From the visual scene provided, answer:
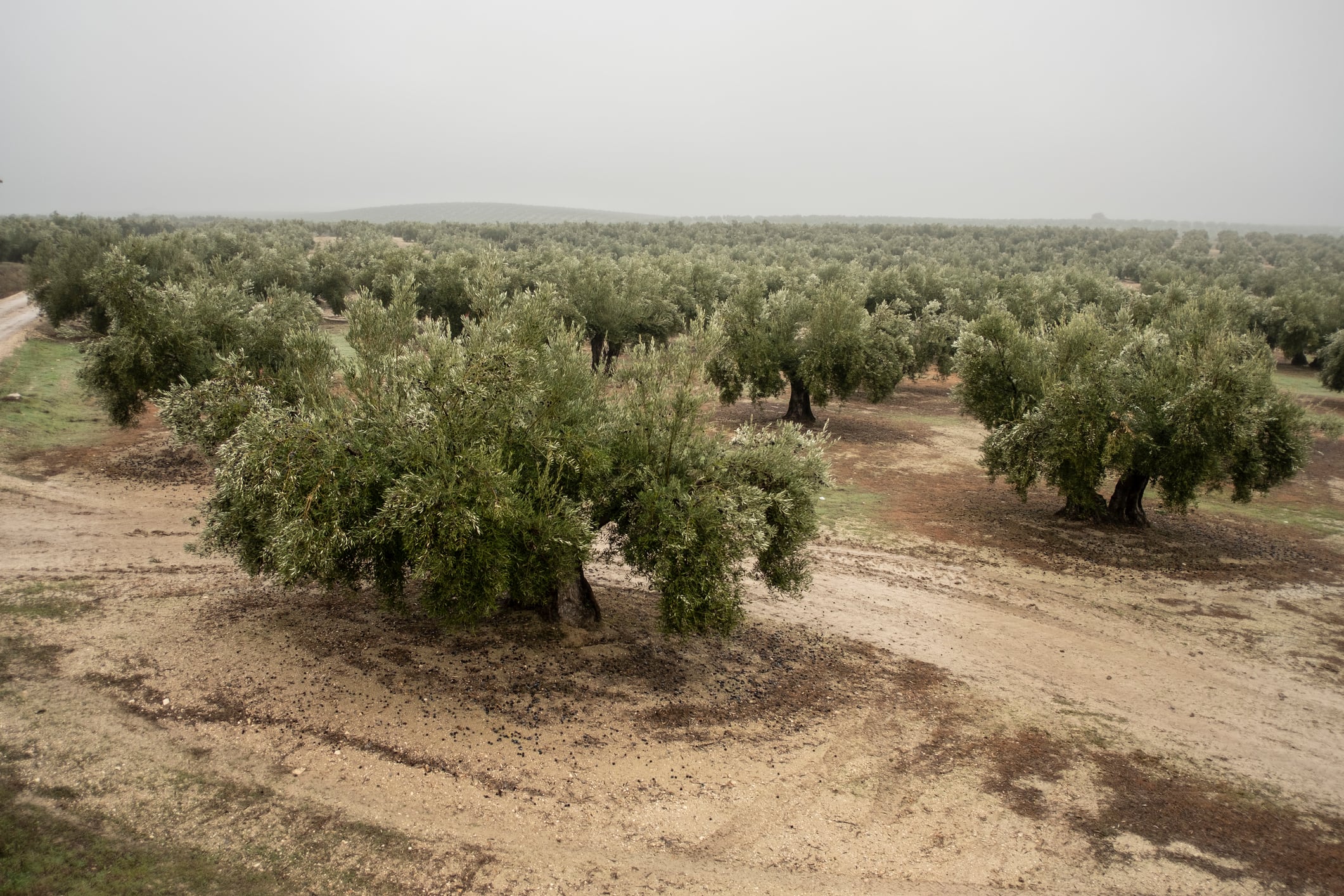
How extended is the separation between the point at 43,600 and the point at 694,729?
14.3 metres

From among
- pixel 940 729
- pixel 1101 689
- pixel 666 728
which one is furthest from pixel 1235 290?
pixel 666 728

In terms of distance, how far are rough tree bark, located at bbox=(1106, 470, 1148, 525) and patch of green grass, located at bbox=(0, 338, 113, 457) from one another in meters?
37.6

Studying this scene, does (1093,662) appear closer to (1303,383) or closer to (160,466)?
(160,466)

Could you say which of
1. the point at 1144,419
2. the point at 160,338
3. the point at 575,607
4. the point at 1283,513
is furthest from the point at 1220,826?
the point at 160,338

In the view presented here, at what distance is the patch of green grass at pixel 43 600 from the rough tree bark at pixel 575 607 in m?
10.0

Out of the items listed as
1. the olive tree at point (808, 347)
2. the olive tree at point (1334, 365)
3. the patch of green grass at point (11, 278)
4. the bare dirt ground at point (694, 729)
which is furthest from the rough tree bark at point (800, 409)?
the patch of green grass at point (11, 278)

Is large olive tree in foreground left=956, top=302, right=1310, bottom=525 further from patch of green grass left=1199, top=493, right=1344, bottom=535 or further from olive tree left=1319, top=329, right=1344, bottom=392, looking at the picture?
olive tree left=1319, top=329, right=1344, bottom=392

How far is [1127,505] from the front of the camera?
26531 mm

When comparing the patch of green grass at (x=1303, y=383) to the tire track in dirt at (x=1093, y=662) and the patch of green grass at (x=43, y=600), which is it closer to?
the tire track in dirt at (x=1093, y=662)

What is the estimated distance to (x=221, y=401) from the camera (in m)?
16.2

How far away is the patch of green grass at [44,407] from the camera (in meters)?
28.1

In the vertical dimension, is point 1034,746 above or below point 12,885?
below

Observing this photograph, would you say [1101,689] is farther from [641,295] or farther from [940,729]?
[641,295]

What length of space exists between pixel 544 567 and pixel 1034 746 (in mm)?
9886
